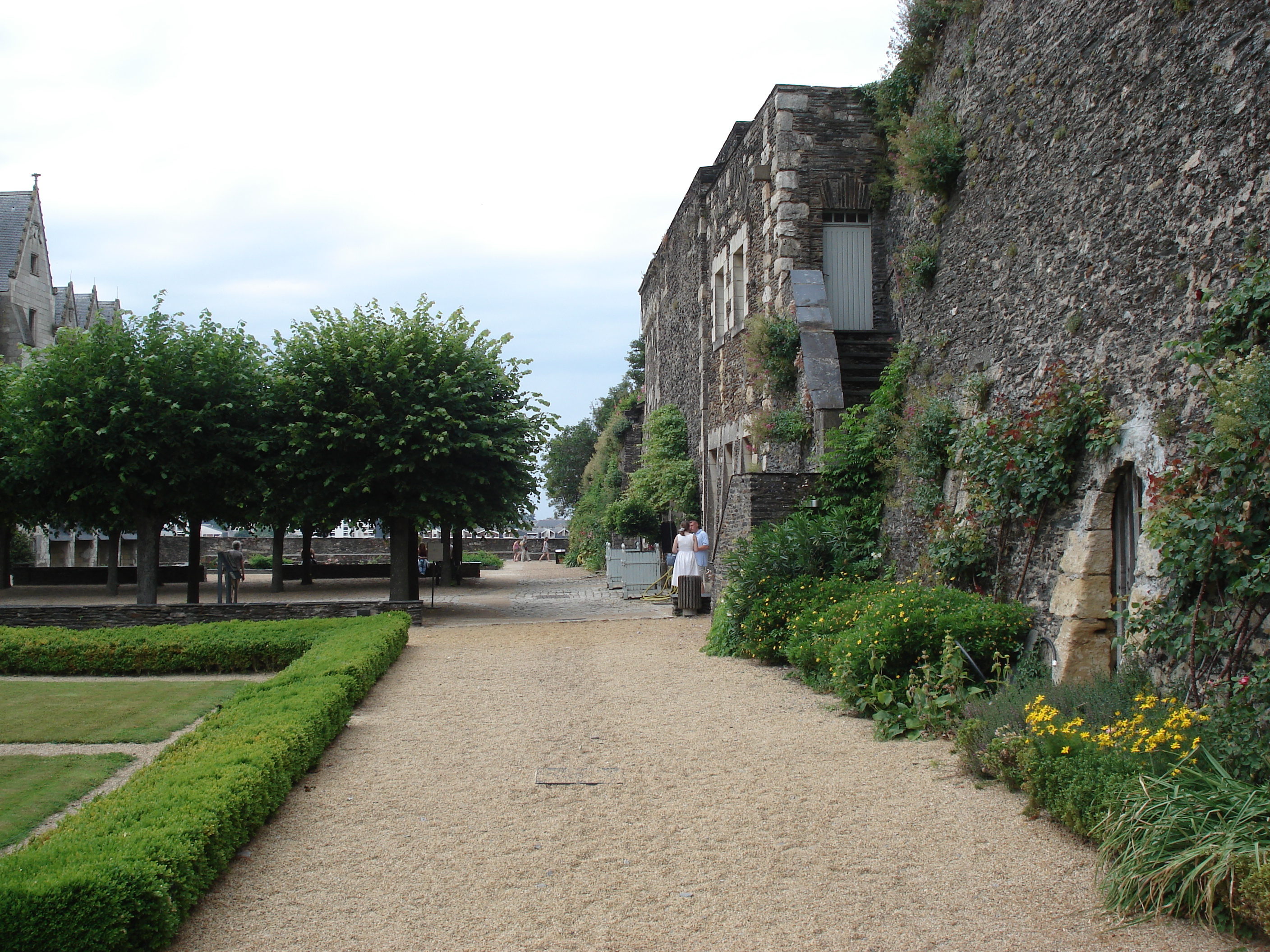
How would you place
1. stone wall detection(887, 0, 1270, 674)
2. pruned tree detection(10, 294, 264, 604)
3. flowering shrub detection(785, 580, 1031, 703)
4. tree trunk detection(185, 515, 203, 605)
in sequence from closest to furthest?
1. stone wall detection(887, 0, 1270, 674)
2. flowering shrub detection(785, 580, 1031, 703)
3. pruned tree detection(10, 294, 264, 604)
4. tree trunk detection(185, 515, 203, 605)

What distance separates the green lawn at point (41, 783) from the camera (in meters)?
5.22

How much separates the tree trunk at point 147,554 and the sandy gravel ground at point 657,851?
363 inches

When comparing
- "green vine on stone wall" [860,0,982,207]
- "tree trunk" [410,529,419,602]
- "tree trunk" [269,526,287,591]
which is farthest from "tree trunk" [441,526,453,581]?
"green vine on stone wall" [860,0,982,207]

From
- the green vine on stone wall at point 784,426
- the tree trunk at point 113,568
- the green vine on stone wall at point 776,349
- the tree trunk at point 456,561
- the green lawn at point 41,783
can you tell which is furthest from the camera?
the tree trunk at point 456,561

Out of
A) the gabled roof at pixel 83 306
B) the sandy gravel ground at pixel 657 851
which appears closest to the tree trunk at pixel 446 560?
the sandy gravel ground at pixel 657 851

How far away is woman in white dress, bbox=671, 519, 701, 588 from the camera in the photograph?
14836mm

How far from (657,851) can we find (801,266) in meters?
10.0

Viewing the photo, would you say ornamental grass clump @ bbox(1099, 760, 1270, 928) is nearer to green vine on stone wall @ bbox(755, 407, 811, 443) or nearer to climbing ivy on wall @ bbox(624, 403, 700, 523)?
green vine on stone wall @ bbox(755, 407, 811, 443)

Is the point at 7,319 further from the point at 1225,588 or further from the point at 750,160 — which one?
the point at 1225,588

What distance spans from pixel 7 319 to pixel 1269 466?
37.9 metres

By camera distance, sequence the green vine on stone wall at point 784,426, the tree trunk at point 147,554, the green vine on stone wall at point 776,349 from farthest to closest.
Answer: the tree trunk at point 147,554, the green vine on stone wall at point 776,349, the green vine on stone wall at point 784,426

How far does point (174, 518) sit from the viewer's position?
54.0 feet

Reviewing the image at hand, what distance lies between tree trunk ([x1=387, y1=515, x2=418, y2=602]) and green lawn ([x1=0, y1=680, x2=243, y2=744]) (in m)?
5.42

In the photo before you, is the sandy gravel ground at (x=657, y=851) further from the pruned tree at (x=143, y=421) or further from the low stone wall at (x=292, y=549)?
the low stone wall at (x=292, y=549)
